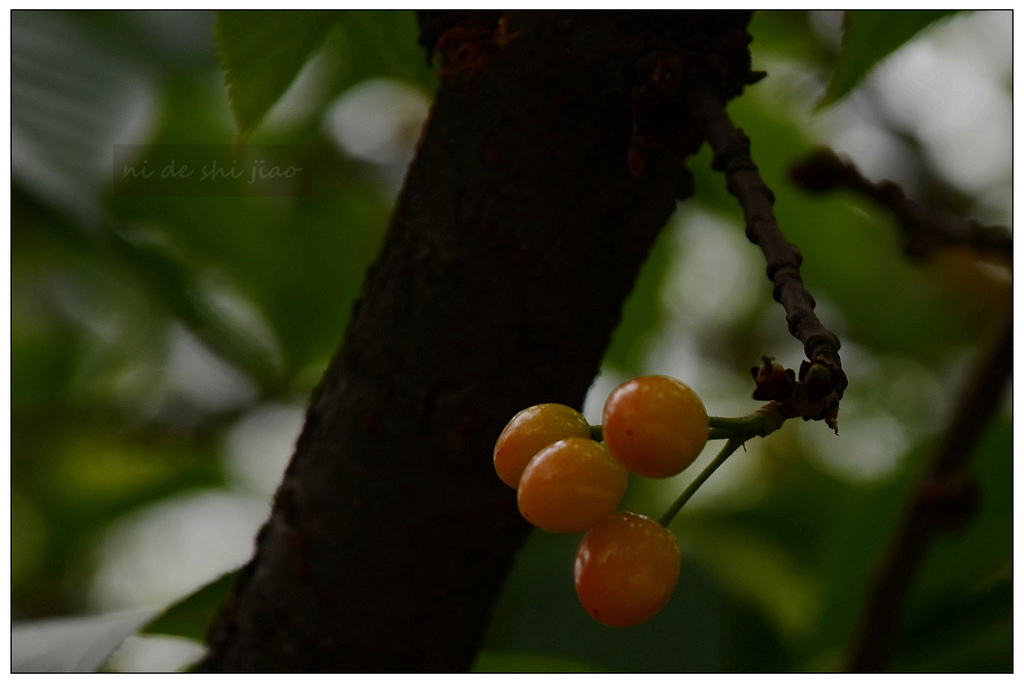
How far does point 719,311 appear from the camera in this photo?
1.52 metres

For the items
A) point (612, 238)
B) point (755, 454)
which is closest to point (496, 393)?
point (612, 238)

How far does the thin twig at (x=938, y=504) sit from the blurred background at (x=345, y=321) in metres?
0.16

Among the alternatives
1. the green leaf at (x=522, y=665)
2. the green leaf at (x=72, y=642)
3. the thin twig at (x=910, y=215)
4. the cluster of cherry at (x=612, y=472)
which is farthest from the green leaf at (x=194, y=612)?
the thin twig at (x=910, y=215)

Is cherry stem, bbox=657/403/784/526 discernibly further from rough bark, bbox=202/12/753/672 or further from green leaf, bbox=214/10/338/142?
green leaf, bbox=214/10/338/142

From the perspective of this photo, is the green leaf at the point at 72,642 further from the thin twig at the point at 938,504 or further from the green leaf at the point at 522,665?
the thin twig at the point at 938,504

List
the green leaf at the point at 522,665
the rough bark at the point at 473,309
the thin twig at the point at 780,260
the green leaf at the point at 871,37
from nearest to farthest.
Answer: the thin twig at the point at 780,260
the rough bark at the point at 473,309
the green leaf at the point at 871,37
the green leaf at the point at 522,665

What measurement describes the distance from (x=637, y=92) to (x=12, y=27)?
56 cm

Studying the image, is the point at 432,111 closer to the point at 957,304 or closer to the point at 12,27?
the point at 12,27

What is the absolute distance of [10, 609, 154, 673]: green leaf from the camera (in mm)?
553

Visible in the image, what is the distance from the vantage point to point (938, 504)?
638 millimetres

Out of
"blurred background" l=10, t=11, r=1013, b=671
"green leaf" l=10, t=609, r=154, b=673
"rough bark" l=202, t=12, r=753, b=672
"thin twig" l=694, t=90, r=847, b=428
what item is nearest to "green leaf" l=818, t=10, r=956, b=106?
"blurred background" l=10, t=11, r=1013, b=671

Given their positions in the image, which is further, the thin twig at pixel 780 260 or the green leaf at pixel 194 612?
the green leaf at pixel 194 612

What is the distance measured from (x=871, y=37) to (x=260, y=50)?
1.30 ft

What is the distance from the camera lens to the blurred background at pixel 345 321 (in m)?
0.83
